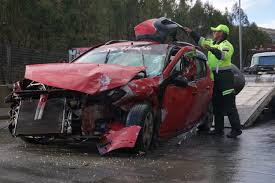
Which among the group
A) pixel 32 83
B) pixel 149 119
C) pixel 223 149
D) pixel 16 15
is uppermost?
pixel 16 15

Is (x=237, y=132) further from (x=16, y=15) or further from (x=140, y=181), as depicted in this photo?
(x=16, y=15)

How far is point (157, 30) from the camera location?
30.8ft

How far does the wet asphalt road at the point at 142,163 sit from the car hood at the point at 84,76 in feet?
2.99

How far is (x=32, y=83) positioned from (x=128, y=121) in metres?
1.55

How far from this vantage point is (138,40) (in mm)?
9695

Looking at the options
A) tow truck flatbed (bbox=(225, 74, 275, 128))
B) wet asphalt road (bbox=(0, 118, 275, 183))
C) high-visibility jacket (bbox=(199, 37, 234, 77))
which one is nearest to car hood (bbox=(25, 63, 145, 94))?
wet asphalt road (bbox=(0, 118, 275, 183))

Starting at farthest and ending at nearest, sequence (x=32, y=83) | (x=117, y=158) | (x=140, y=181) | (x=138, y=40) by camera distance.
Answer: (x=138, y=40), (x=32, y=83), (x=117, y=158), (x=140, y=181)

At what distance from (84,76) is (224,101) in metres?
3.67

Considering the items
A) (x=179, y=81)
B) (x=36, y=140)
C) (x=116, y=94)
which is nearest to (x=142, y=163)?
(x=116, y=94)

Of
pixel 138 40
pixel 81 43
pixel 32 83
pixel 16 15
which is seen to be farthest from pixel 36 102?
pixel 81 43

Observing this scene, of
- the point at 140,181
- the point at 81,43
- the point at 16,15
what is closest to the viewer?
the point at 140,181

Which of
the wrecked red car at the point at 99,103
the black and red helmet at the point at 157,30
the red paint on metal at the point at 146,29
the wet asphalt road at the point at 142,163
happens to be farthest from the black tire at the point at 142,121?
the red paint on metal at the point at 146,29

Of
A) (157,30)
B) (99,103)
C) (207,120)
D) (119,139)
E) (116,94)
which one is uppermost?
(157,30)

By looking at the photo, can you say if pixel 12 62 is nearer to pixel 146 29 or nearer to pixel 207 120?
pixel 207 120
